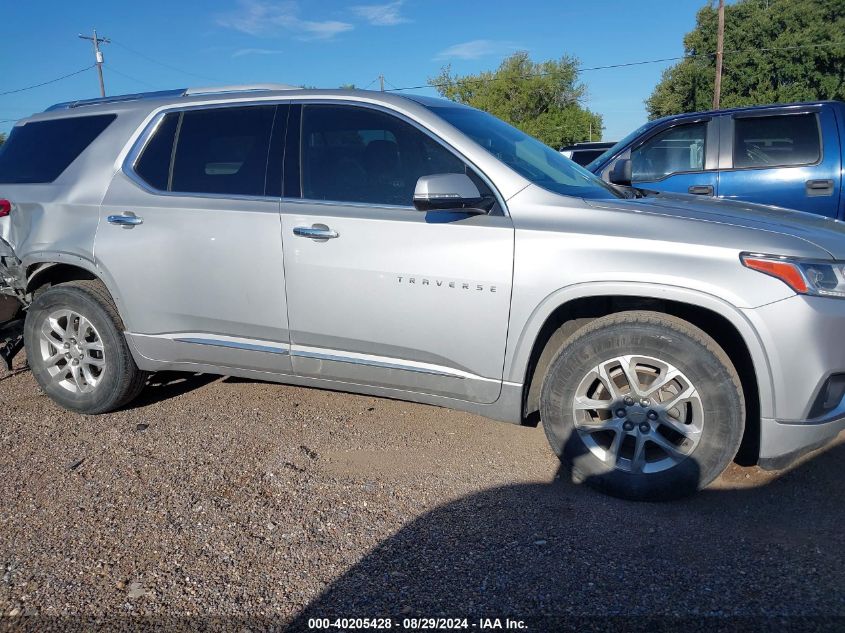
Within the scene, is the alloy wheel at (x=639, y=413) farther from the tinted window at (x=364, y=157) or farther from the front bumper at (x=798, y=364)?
the tinted window at (x=364, y=157)

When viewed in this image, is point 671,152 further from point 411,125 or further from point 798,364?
point 798,364

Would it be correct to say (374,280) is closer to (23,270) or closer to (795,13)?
(23,270)

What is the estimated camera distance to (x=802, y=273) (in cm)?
276

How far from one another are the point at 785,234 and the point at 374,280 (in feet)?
6.12

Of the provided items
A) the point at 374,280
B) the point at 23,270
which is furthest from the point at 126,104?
the point at 374,280

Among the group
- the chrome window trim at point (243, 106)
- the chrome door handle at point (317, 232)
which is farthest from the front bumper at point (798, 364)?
the chrome door handle at point (317, 232)

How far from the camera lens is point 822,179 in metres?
5.96

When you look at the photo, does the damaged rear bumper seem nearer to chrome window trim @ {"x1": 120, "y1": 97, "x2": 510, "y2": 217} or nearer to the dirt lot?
the dirt lot

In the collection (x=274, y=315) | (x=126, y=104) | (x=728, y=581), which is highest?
(x=126, y=104)

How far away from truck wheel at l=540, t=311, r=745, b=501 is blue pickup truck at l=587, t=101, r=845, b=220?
347 centimetres

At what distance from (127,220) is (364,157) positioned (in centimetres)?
145

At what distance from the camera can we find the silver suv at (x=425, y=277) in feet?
9.41

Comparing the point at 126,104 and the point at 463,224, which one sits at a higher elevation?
the point at 126,104

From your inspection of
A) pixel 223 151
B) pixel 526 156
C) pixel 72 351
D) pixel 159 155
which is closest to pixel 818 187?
pixel 526 156
